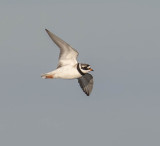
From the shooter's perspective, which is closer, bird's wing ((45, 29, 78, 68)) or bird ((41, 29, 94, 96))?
bird ((41, 29, 94, 96))

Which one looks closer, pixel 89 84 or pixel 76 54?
pixel 76 54

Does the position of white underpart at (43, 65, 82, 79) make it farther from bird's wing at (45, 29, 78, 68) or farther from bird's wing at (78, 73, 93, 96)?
bird's wing at (78, 73, 93, 96)

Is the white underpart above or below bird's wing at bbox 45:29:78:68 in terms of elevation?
below

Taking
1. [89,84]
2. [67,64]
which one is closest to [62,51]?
[67,64]

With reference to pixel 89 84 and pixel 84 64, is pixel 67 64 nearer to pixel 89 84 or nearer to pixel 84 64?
pixel 84 64

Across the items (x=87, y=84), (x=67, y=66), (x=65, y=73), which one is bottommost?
(x=87, y=84)

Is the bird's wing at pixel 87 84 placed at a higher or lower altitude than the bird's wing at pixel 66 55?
lower

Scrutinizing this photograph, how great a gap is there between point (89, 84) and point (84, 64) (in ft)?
15.8

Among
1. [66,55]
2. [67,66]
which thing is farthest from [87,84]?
[66,55]

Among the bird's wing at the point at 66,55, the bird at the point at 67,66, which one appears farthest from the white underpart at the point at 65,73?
the bird's wing at the point at 66,55

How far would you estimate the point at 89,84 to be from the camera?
50.2 meters

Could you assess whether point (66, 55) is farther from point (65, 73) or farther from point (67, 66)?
point (65, 73)

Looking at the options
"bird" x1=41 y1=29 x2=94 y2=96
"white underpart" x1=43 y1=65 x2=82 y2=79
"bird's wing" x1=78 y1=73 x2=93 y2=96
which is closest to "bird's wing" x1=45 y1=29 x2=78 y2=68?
"bird" x1=41 y1=29 x2=94 y2=96

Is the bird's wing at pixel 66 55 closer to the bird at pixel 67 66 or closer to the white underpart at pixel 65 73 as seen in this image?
the bird at pixel 67 66
